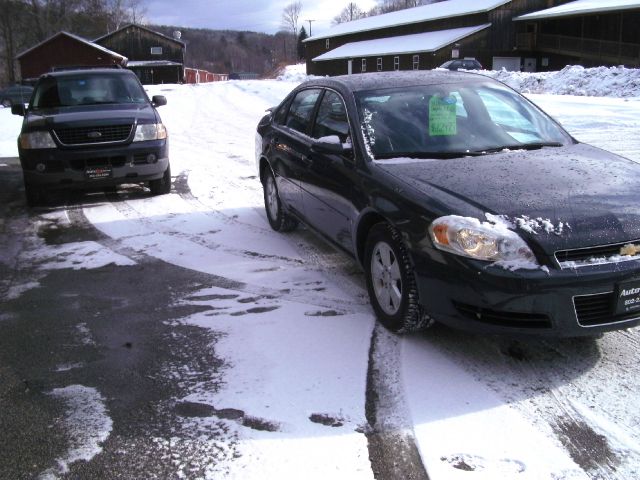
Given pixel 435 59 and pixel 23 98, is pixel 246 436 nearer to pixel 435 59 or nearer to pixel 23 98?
pixel 23 98

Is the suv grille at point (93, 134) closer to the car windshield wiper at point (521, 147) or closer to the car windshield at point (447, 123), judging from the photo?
the car windshield at point (447, 123)

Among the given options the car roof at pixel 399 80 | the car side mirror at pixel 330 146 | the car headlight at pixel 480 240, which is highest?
the car roof at pixel 399 80

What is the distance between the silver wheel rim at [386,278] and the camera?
3.73 meters

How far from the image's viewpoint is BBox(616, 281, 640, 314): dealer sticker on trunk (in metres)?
3.12

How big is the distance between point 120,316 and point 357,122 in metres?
2.23

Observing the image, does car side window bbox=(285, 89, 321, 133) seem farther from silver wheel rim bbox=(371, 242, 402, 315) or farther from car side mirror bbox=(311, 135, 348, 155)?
silver wheel rim bbox=(371, 242, 402, 315)

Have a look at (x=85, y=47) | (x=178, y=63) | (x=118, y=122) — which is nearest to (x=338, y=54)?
(x=178, y=63)

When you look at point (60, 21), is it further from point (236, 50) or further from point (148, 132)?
point (236, 50)

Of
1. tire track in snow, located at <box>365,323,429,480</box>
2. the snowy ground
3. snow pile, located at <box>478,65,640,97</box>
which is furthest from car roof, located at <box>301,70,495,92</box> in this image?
snow pile, located at <box>478,65,640,97</box>

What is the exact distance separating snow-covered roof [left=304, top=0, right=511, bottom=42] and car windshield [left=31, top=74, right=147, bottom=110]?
1623 inches

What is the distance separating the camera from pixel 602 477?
2514 mm

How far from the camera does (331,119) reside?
16.1 ft

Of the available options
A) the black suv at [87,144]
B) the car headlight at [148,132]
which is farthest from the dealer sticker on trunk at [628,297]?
the car headlight at [148,132]

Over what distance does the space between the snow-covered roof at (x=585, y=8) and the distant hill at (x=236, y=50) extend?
311 ft
